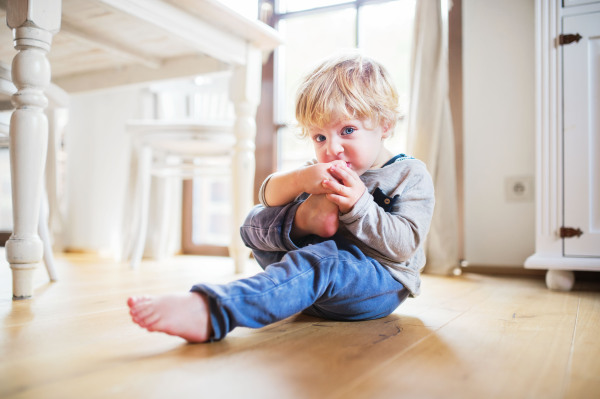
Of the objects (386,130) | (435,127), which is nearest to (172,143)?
(435,127)

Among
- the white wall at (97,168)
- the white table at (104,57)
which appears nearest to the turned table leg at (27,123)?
the white table at (104,57)

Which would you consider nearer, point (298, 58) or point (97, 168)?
point (298, 58)

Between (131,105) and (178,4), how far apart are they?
4.63 ft

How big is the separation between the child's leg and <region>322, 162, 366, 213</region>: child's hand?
3.0 inches

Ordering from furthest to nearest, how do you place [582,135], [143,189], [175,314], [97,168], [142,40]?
[97,168]
[143,189]
[142,40]
[582,135]
[175,314]

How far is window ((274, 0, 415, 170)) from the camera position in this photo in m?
Answer: 2.18

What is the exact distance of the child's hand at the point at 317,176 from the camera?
31.0 inches

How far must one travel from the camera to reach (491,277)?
1.75 metres

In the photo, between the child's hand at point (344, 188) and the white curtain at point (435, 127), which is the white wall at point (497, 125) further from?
the child's hand at point (344, 188)

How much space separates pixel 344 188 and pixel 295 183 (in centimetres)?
11

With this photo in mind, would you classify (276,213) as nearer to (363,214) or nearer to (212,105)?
(363,214)

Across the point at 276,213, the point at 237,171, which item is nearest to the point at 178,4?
the point at 237,171

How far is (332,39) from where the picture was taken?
233 centimetres

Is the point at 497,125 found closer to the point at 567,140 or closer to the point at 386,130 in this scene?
the point at 567,140
